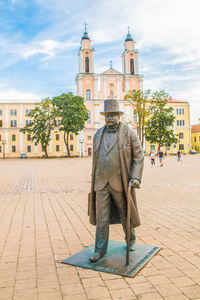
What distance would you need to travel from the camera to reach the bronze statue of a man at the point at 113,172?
3.60 meters

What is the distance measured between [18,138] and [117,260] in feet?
197

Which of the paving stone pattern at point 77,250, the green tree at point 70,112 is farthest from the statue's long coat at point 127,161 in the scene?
the green tree at point 70,112

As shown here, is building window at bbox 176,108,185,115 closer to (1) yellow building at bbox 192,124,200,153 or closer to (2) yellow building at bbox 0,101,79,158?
(1) yellow building at bbox 192,124,200,153

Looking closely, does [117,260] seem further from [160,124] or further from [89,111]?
[89,111]

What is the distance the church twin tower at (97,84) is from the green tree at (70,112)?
12.7 m

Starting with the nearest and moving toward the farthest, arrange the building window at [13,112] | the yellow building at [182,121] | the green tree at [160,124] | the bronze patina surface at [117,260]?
the bronze patina surface at [117,260] < the green tree at [160,124] < the building window at [13,112] < the yellow building at [182,121]

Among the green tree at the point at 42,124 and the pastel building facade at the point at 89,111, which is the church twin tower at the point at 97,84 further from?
the green tree at the point at 42,124

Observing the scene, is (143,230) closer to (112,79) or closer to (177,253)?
(177,253)

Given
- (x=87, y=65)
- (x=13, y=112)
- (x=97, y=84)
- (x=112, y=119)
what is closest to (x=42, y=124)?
(x=13, y=112)

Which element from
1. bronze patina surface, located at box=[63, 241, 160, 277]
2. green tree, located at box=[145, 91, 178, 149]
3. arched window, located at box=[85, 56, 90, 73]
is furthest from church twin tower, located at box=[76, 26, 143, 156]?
bronze patina surface, located at box=[63, 241, 160, 277]

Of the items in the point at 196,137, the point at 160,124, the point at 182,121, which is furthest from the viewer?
the point at 196,137

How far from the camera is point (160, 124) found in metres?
52.8

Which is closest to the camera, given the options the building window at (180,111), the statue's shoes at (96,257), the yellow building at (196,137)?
the statue's shoes at (96,257)

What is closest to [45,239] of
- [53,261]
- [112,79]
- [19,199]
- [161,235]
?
[53,261]
